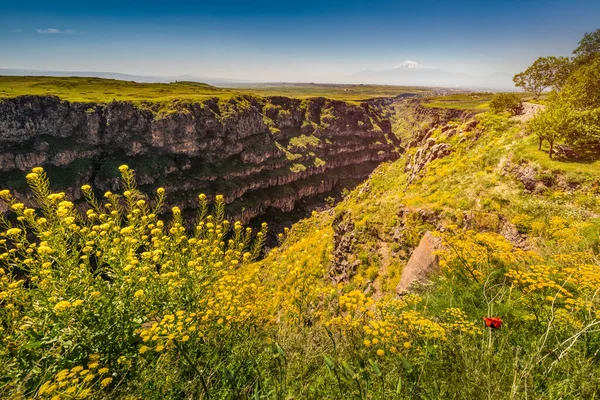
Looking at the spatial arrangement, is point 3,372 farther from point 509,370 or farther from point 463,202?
point 463,202

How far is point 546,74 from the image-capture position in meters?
40.7

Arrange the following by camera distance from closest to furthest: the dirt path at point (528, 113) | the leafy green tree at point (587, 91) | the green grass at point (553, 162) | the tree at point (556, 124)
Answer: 1. the green grass at point (553, 162)
2. the tree at point (556, 124)
3. the leafy green tree at point (587, 91)
4. the dirt path at point (528, 113)

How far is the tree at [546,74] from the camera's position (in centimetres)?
3803

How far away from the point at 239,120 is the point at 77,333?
407ft

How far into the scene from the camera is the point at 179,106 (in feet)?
→ 342

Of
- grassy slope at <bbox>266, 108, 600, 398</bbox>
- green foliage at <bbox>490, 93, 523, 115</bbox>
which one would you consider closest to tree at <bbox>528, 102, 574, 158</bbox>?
grassy slope at <bbox>266, 108, 600, 398</bbox>

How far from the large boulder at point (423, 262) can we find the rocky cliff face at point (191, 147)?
91.6 meters

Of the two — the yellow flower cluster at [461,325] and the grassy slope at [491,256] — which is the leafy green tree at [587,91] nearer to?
the grassy slope at [491,256]

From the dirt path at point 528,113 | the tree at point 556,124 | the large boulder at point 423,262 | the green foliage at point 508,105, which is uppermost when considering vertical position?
the green foliage at point 508,105

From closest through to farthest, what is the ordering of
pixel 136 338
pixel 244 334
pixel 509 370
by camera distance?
pixel 509 370 < pixel 136 338 < pixel 244 334

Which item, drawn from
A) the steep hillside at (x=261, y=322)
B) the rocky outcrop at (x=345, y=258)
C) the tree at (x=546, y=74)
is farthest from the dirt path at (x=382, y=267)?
the tree at (x=546, y=74)

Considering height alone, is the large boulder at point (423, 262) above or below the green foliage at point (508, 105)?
below

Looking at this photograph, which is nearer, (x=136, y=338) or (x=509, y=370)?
(x=509, y=370)

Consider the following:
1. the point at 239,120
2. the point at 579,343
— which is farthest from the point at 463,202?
the point at 239,120
